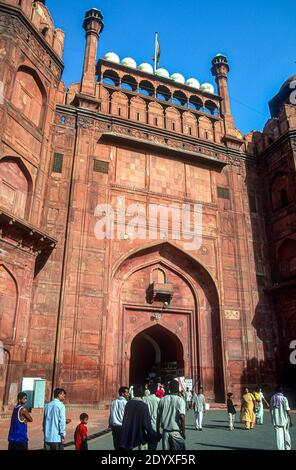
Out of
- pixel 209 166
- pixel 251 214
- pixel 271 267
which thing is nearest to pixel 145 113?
pixel 209 166

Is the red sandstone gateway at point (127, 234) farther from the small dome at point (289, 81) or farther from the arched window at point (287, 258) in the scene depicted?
the small dome at point (289, 81)

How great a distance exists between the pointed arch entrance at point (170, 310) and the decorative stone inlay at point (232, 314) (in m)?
0.37

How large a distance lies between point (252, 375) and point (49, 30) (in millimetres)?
16129

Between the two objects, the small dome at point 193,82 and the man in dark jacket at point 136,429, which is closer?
the man in dark jacket at point 136,429

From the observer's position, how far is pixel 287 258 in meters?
16.4

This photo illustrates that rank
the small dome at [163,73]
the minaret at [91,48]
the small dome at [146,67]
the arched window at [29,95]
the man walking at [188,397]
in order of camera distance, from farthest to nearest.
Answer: the small dome at [163,73], the small dome at [146,67], the minaret at [91,48], the man walking at [188,397], the arched window at [29,95]

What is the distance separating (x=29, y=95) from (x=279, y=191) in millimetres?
11686

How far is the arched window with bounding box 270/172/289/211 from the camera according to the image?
17125 mm

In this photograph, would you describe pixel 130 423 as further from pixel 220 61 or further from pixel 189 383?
pixel 220 61

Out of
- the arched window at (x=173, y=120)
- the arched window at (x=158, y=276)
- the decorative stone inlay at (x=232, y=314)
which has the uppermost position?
the arched window at (x=173, y=120)

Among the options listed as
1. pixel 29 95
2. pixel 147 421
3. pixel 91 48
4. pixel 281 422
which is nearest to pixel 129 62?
pixel 91 48

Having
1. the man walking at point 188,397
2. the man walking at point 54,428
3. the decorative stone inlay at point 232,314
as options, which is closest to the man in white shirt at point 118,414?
the man walking at point 54,428

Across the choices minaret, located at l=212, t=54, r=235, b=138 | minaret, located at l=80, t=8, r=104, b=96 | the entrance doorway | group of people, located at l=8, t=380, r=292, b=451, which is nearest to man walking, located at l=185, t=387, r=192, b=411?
the entrance doorway

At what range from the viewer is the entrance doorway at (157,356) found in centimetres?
1513
